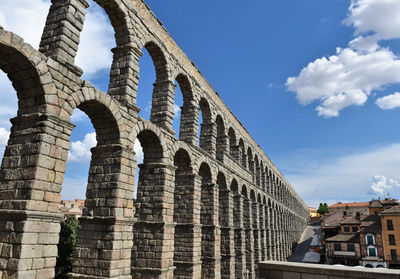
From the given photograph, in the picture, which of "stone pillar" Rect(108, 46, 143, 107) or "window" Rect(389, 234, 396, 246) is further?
"window" Rect(389, 234, 396, 246)

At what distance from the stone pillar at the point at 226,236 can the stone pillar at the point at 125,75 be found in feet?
39.9

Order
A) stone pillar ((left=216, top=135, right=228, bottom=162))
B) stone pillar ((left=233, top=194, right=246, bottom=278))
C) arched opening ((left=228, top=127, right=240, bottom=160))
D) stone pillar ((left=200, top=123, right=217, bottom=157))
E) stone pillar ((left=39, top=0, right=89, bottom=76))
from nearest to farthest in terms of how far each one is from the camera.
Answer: stone pillar ((left=39, top=0, right=89, bottom=76)) < stone pillar ((left=200, top=123, right=217, bottom=157)) < stone pillar ((left=216, top=135, right=228, bottom=162)) < stone pillar ((left=233, top=194, right=246, bottom=278)) < arched opening ((left=228, top=127, right=240, bottom=160))

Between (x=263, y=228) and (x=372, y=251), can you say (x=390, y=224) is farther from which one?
(x=263, y=228)

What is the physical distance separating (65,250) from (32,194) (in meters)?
25.5

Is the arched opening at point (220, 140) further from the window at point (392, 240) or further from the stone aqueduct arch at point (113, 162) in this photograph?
the window at point (392, 240)

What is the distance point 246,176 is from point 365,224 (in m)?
26.7

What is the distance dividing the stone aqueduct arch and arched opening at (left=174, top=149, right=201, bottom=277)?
6cm

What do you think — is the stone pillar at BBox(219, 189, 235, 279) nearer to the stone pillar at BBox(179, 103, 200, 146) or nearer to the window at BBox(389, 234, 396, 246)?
the stone pillar at BBox(179, 103, 200, 146)

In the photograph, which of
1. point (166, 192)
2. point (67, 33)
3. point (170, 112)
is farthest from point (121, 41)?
point (166, 192)

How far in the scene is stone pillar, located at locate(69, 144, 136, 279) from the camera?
365 inches

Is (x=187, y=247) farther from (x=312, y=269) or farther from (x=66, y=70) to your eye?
(x=66, y=70)

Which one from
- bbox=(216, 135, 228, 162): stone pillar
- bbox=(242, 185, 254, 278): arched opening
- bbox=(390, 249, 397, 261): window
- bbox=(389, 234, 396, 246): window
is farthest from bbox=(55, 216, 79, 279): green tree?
bbox=(390, 249, 397, 261): window

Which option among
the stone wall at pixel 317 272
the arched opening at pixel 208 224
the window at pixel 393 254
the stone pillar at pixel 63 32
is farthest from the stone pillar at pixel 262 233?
the stone pillar at pixel 63 32

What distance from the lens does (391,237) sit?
37656 mm
